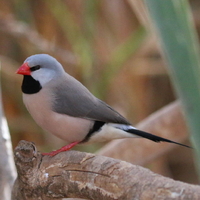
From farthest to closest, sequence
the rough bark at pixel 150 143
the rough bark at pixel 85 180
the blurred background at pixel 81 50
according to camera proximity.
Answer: the blurred background at pixel 81 50
the rough bark at pixel 150 143
the rough bark at pixel 85 180

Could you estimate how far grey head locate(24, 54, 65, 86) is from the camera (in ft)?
5.78

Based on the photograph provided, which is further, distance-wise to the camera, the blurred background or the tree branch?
the blurred background

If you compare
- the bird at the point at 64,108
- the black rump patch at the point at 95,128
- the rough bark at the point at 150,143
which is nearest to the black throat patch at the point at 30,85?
the bird at the point at 64,108

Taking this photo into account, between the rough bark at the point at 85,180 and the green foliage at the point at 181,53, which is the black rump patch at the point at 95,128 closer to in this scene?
the rough bark at the point at 85,180

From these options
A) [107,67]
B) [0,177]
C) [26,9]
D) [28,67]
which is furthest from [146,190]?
[26,9]

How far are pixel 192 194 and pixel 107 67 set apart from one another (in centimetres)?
201

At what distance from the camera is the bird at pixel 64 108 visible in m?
1.72

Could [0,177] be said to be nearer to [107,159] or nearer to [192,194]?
[107,159]

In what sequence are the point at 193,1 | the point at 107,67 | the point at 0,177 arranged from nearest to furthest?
the point at 0,177 → the point at 107,67 → the point at 193,1

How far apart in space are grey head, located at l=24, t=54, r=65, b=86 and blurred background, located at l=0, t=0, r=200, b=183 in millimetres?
1041

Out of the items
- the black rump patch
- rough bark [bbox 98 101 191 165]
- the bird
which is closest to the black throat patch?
the bird

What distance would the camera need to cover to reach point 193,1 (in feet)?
13.3

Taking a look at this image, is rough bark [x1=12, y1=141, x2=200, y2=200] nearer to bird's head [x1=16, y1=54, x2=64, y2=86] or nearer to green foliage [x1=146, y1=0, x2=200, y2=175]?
green foliage [x1=146, y1=0, x2=200, y2=175]

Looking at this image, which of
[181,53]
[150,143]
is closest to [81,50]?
[150,143]
